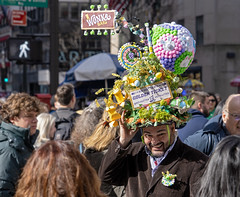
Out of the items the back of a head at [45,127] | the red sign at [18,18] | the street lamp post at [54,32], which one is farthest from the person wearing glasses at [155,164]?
the red sign at [18,18]

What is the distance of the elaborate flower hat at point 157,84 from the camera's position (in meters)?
3.87

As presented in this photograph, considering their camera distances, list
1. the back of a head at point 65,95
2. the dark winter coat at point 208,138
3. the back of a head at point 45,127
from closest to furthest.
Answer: the dark winter coat at point 208,138 < the back of a head at point 45,127 < the back of a head at point 65,95

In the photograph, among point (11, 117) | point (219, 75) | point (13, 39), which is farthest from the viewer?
point (219, 75)

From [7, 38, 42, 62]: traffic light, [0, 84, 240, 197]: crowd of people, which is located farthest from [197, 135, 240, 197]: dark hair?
[7, 38, 42, 62]: traffic light

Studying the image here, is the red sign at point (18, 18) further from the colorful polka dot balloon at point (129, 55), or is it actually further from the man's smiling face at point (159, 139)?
the man's smiling face at point (159, 139)

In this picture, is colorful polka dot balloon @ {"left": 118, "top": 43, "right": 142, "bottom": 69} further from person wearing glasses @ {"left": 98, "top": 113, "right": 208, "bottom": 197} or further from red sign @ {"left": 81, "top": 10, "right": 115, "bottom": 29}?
person wearing glasses @ {"left": 98, "top": 113, "right": 208, "bottom": 197}

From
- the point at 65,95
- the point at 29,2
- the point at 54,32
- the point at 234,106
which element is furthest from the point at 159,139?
the point at 29,2

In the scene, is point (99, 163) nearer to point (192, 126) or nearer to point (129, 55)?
point (129, 55)

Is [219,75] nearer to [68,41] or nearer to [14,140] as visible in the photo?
[68,41]

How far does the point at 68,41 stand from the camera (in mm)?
40625

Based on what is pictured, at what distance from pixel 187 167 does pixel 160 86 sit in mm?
616

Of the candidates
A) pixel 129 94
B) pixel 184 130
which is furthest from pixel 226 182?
pixel 184 130

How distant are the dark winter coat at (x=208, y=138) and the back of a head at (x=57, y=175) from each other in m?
2.45

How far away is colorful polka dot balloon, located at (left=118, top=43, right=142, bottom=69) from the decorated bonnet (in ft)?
0.33
